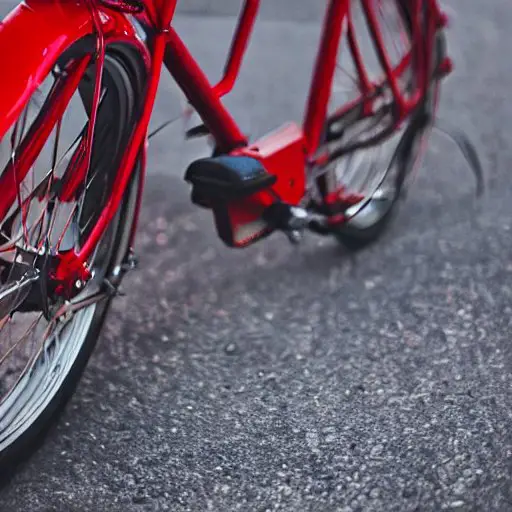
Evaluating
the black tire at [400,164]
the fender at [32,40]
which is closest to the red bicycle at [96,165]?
the fender at [32,40]

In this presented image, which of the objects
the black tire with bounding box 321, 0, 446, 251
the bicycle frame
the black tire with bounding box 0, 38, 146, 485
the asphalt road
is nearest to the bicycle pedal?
the bicycle frame

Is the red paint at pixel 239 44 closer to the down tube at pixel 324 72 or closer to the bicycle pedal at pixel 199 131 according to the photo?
the bicycle pedal at pixel 199 131

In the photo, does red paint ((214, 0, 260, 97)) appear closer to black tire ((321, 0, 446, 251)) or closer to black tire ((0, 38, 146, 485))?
black tire ((0, 38, 146, 485))

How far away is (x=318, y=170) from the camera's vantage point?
2941mm

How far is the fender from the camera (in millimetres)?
1845

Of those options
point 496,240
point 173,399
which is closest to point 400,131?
point 496,240

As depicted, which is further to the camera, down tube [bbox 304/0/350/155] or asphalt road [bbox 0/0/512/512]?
down tube [bbox 304/0/350/155]

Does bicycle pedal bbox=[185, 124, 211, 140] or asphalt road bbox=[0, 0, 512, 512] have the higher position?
bicycle pedal bbox=[185, 124, 211, 140]

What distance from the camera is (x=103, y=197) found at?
2270mm

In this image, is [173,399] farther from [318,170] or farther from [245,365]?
[318,170]

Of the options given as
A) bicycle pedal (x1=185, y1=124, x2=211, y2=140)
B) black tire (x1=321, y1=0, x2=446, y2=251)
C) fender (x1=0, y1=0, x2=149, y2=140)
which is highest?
fender (x1=0, y1=0, x2=149, y2=140)

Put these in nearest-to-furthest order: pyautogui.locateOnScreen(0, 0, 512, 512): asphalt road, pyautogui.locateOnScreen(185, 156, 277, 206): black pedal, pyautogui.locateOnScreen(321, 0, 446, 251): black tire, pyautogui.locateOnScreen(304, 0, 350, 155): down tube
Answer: pyautogui.locateOnScreen(0, 0, 512, 512): asphalt road < pyautogui.locateOnScreen(185, 156, 277, 206): black pedal < pyautogui.locateOnScreen(304, 0, 350, 155): down tube < pyautogui.locateOnScreen(321, 0, 446, 251): black tire

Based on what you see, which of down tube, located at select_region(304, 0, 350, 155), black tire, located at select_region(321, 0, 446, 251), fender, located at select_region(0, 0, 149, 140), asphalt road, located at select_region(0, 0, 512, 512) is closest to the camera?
fender, located at select_region(0, 0, 149, 140)

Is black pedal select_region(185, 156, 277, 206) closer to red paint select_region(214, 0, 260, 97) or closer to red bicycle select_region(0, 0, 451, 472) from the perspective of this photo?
red bicycle select_region(0, 0, 451, 472)
